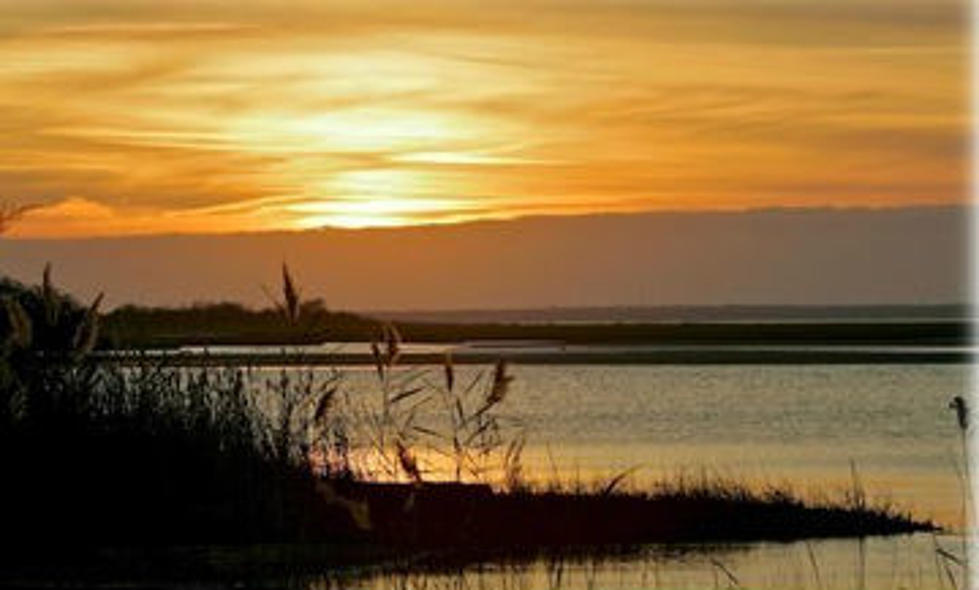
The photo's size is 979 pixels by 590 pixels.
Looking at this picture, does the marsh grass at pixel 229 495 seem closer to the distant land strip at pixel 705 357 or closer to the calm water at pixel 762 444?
the calm water at pixel 762 444

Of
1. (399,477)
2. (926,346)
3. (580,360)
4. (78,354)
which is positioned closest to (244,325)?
(580,360)

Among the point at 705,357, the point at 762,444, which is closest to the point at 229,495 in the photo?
the point at 762,444

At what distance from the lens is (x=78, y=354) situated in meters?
13.7

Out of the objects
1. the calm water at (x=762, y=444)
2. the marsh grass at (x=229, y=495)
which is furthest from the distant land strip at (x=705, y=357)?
the marsh grass at (x=229, y=495)

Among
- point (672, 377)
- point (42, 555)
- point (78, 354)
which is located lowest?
point (42, 555)

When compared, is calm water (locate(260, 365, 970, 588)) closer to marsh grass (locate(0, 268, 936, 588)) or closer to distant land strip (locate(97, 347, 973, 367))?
marsh grass (locate(0, 268, 936, 588))

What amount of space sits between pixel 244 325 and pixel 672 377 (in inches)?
1101

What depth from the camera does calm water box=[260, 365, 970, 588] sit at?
52.7ft

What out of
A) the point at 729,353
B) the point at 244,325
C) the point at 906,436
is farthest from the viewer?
the point at 244,325

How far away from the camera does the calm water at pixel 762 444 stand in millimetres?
16062

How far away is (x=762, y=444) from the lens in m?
28.3

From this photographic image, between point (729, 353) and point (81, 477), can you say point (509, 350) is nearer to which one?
point (729, 353)

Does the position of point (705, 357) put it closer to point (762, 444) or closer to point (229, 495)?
point (762, 444)

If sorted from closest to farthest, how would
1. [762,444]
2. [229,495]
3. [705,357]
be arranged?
[229,495] → [762,444] → [705,357]
